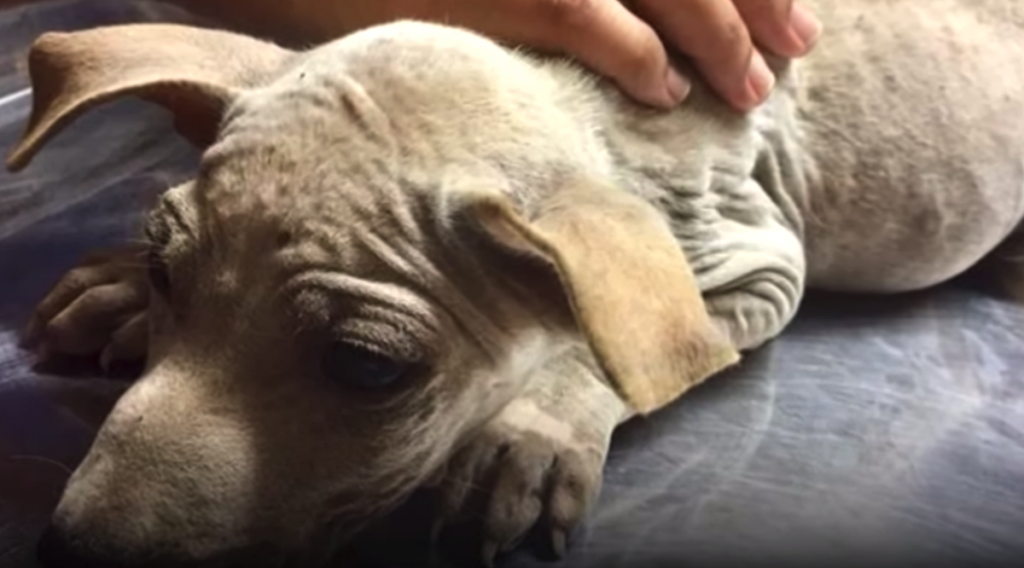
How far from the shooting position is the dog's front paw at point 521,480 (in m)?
1.08

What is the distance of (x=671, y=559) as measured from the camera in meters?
1.07

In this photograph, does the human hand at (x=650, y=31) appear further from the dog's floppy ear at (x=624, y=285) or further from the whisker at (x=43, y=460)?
the whisker at (x=43, y=460)

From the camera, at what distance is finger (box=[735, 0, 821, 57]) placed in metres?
1.34

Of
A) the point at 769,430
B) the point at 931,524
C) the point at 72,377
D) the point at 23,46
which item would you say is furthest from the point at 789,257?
the point at 23,46

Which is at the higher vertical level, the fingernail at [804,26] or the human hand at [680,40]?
the human hand at [680,40]

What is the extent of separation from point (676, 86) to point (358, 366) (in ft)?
1.27

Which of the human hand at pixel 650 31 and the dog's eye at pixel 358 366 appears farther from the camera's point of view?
the human hand at pixel 650 31

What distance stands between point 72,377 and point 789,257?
546 mm

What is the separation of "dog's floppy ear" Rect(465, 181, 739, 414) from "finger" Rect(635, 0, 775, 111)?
0.87ft

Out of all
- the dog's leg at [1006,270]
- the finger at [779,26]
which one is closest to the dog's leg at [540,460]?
the finger at [779,26]

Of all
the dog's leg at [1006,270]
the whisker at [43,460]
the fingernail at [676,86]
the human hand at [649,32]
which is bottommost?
the dog's leg at [1006,270]

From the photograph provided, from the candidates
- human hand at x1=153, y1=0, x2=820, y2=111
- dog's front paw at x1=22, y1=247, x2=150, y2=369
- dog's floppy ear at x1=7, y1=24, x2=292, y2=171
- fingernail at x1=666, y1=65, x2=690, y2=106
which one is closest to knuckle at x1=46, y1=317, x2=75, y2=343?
dog's front paw at x1=22, y1=247, x2=150, y2=369

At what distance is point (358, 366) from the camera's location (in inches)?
40.2

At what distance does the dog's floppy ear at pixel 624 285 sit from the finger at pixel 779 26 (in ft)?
1.12
